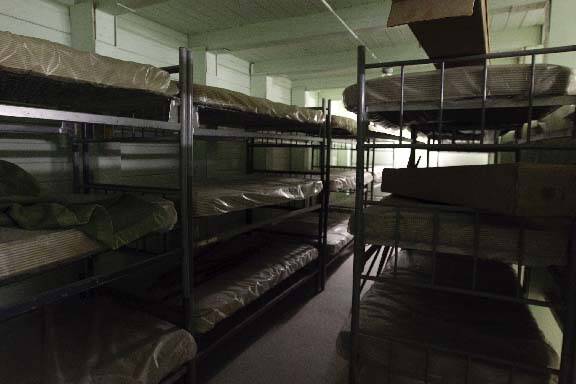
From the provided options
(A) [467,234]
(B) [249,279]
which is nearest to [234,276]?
(B) [249,279]

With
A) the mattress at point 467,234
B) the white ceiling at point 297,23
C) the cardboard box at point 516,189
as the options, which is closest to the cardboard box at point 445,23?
the cardboard box at point 516,189

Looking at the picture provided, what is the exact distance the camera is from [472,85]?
1.18 m

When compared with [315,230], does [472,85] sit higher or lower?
higher

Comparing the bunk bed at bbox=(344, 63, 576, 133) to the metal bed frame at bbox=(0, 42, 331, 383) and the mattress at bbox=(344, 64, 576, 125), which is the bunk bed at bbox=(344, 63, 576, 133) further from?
the metal bed frame at bbox=(0, 42, 331, 383)

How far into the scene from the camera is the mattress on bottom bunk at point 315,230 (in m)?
3.18

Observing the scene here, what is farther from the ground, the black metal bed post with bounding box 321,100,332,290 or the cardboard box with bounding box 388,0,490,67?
the cardboard box with bounding box 388,0,490,67

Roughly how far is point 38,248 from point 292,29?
2423 millimetres

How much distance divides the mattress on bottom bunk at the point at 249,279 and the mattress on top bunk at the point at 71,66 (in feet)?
3.47

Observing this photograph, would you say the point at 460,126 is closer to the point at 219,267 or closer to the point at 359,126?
Result: the point at 359,126

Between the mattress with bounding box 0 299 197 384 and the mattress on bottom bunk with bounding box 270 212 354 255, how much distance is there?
1.80 meters

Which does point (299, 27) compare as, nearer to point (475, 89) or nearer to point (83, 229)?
point (475, 89)

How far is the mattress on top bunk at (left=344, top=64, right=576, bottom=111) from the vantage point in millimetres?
1083

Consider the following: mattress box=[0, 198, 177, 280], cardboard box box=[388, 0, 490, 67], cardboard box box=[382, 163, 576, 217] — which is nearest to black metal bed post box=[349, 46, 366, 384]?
cardboard box box=[388, 0, 490, 67]

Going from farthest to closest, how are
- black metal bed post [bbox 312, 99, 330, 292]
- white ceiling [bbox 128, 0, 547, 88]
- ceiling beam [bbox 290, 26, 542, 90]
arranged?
ceiling beam [bbox 290, 26, 542, 90] < black metal bed post [bbox 312, 99, 330, 292] < white ceiling [bbox 128, 0, 547, 88]
